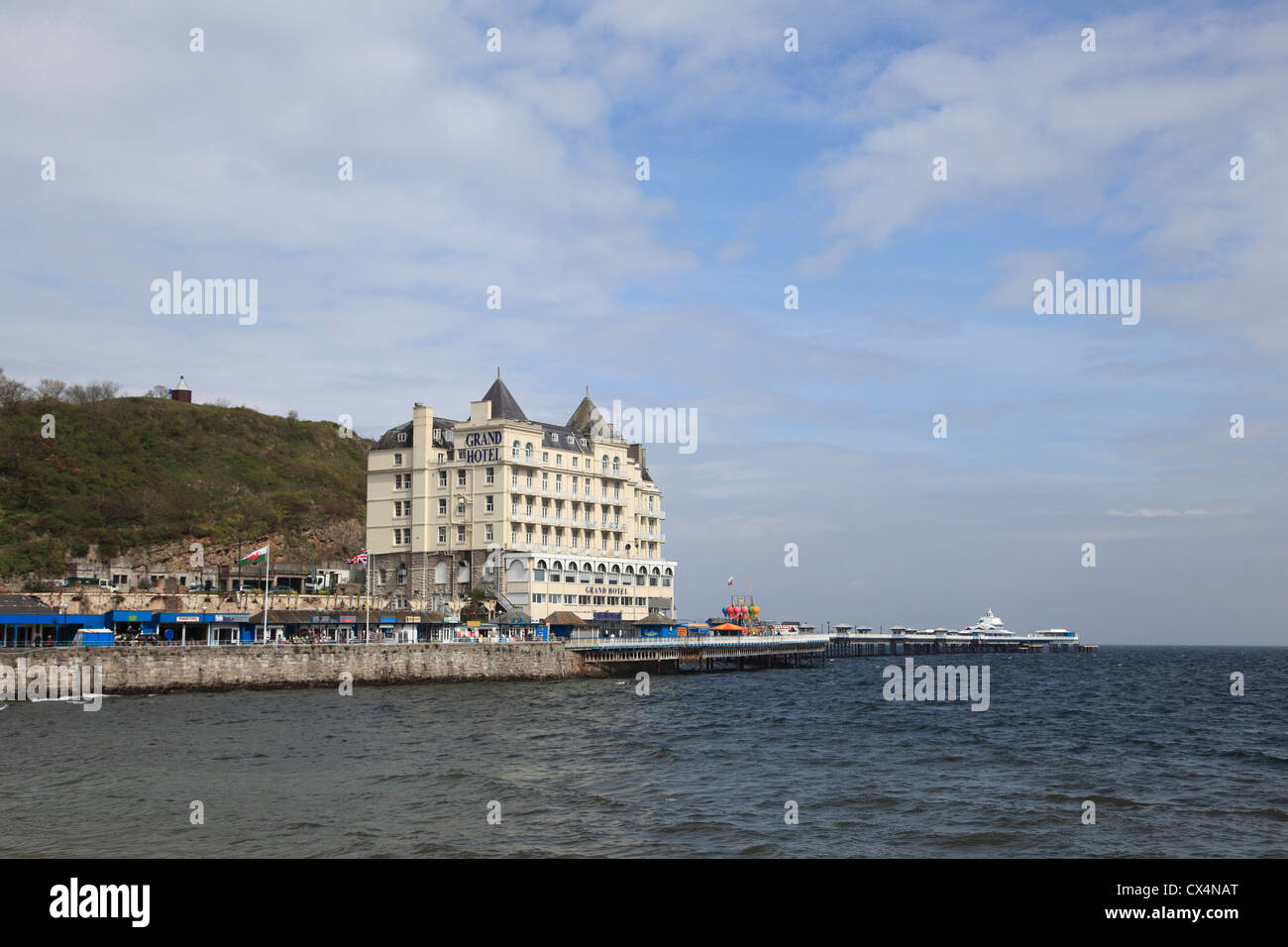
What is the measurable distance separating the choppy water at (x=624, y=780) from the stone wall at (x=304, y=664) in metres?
3.67

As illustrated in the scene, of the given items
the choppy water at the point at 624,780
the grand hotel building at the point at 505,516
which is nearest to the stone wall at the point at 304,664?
the choppy water at the point at 624,780

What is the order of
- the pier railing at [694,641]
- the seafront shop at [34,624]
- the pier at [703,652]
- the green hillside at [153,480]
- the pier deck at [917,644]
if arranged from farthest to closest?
the pier deck at [917,644]
the green hillside at [153,480]
the pier at [703,652]
the pier railing at [694,641]
the seafront shop at [34,624]

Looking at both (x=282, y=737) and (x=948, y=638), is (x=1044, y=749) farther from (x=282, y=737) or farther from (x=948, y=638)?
(x=948, y=638)

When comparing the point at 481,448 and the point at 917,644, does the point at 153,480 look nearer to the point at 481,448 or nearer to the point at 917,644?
the point at 481,448

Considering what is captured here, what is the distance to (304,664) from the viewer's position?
67875 mm

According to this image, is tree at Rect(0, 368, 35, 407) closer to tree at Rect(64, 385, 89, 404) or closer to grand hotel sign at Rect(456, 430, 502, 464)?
tree at Rect(64, 385, 89, 404)

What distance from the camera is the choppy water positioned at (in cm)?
2331

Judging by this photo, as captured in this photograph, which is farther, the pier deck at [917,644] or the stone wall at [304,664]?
the pier deck at [917,644]

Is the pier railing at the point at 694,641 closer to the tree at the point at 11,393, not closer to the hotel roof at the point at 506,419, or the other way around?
the hotel roof at the point at 506,419

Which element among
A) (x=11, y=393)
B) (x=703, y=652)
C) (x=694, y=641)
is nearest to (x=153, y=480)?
(x=11, y=393)

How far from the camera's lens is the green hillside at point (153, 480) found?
331 feet

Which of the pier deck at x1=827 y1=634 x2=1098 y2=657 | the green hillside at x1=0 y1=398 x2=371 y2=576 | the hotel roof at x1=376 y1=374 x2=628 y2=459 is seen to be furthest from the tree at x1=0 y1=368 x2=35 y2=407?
the pier deck at x1=827 y1=634 x2=1098 y2=657

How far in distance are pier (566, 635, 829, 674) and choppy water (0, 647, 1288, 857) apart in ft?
93.3
